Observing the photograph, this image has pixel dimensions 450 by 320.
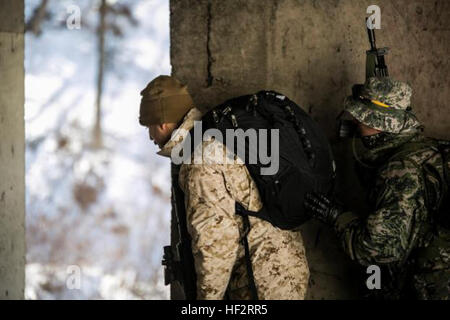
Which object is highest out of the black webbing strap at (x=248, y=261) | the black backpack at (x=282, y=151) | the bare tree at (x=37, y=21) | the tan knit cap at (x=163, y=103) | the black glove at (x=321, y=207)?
the bare tree at (x=37, y=21)

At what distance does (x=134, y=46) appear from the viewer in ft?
24.4

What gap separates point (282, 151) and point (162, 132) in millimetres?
662

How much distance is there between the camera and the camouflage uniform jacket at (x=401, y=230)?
2.53 meters

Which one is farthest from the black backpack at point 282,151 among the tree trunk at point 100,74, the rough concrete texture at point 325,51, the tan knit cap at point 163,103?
the tree trunk at point 100,74

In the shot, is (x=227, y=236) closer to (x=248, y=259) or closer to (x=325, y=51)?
(x=248, y=259)

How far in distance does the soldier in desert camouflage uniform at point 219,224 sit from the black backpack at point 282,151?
2.7 inches

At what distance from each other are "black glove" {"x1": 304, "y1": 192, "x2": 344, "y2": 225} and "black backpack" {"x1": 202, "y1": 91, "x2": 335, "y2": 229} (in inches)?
1.6

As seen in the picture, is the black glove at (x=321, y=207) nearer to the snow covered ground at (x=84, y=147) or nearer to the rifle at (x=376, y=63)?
the rifle at (x=376, y=63)

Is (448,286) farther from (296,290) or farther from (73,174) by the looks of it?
(73,174)

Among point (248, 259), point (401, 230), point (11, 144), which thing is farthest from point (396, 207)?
point (11, 144)

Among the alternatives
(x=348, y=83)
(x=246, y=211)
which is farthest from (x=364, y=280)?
(x=348, y=83)

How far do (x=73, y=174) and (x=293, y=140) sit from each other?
18.1ft

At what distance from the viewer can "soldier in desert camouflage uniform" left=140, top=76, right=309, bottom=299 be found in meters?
2.41
